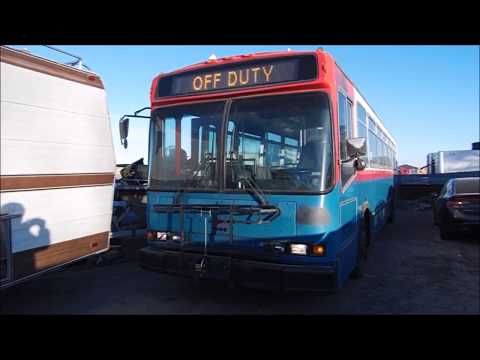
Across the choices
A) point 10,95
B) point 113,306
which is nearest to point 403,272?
point 113,306

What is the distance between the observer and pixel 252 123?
453cm

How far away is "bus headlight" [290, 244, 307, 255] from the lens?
13.7 ft

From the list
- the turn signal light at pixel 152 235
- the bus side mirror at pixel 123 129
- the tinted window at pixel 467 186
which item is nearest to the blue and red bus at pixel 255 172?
the turn signal light at pixel 152 235

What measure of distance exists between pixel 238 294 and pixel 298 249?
5.32 feet

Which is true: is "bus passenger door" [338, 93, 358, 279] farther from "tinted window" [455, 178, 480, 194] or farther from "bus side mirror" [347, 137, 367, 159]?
Answer: "tinted window" [455, 178, 480, 194]

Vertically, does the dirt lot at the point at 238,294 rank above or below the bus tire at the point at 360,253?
below

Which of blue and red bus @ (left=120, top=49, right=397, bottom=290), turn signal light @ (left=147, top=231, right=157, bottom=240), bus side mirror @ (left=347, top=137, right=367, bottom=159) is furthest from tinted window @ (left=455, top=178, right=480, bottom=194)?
turn signal light @ (left=147, top=231, right=157, bottom=240)

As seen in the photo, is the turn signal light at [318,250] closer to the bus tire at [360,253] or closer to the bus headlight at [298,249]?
the bus headlight at [298,249]

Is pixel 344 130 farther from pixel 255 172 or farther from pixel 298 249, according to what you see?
pixel 298 249

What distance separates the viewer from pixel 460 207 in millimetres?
8938

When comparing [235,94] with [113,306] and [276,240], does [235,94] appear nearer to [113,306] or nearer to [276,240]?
[276,240]

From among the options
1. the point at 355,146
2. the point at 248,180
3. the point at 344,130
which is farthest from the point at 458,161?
the point at 248,180

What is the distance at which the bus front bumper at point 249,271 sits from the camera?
4.04 m

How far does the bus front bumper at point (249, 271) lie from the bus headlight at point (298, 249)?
0.16 metres
